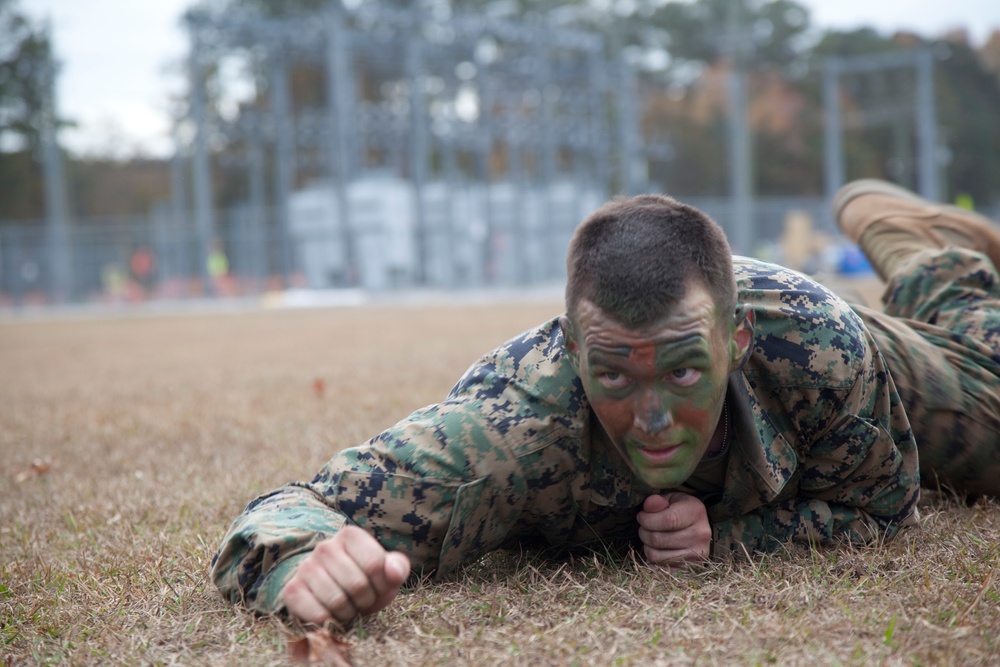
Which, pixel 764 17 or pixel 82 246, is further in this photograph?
pixel 764 17

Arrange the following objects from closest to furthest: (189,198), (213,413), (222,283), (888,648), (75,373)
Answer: (888,648), (213,413), (75,373), (222,283), (189,198)

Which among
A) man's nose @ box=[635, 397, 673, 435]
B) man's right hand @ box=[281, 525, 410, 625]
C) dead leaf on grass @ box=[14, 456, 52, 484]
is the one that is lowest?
dead leaf on grass @ box=[14, 456, 52, 484]

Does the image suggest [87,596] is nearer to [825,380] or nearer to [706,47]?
[825,380]

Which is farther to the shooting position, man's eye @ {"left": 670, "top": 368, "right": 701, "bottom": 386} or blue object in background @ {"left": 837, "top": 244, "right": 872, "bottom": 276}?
blue object in background @ {"left": 837, "top": 244, "right": 872, "bottom": 276}

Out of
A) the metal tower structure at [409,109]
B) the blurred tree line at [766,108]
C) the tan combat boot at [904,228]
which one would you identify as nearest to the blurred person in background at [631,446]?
the tan combat boot at [904,228]

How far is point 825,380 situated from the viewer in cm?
256

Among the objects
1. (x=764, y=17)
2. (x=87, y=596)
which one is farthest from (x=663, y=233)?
(x=764, y=17)

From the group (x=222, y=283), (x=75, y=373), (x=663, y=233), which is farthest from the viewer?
(x=222, y=283)

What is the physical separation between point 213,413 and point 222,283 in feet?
81.2

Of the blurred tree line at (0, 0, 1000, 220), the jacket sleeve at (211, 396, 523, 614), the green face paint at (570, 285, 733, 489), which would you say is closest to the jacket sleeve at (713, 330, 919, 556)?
the green face paint at (570, 285, 733, 489)

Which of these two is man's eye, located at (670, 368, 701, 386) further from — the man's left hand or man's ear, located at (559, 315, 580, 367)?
the man's left hand

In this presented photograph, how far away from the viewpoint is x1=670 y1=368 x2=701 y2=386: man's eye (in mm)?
2256

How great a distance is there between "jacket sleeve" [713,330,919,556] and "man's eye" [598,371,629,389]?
548 mm

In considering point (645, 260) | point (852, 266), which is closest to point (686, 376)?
point (645, 260)
